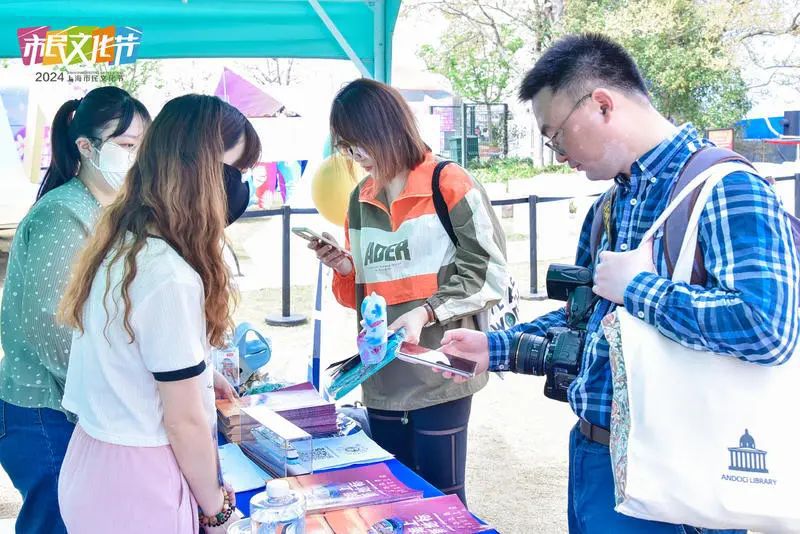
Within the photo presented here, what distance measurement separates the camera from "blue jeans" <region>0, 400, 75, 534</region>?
1.91 meters

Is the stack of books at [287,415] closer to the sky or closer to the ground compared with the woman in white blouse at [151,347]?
closer to the ground

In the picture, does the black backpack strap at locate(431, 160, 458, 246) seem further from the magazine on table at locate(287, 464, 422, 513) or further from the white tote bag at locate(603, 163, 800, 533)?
the white tote bag at locate(603, 163, 800, 533)

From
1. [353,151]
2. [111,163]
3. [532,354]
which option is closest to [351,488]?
[532,354]

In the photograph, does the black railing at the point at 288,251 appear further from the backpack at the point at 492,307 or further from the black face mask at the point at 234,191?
the black face mask at the point at 234,191

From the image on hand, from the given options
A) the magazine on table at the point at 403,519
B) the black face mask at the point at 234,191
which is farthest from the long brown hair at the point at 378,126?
the magazine on table at the point at 403,519

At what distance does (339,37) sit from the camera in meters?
3.64

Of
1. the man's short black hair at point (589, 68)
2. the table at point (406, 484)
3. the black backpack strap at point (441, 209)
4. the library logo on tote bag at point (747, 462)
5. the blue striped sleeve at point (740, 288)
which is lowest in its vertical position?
the table at point (406, 484)

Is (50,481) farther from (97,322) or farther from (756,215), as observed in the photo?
(756,215)

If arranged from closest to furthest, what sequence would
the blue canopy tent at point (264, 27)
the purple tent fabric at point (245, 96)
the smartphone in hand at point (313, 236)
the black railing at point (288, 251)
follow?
the smartphone in hand at point (313, 236), the blue canopy tent at point (264, 27), the purple tent fabric at point (245, 96), the black railing at point (288, 251)

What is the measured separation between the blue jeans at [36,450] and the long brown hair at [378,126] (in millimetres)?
1099

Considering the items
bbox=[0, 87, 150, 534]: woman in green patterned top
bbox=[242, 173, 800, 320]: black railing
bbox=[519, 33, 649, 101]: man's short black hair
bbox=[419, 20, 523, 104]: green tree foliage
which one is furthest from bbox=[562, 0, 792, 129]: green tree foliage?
bbox=[0, 87, 150, 534]: woman in green patterned top

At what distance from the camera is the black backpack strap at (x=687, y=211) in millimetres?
1317

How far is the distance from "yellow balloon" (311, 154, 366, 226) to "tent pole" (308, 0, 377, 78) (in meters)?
0.47

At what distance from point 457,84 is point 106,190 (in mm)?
23684
